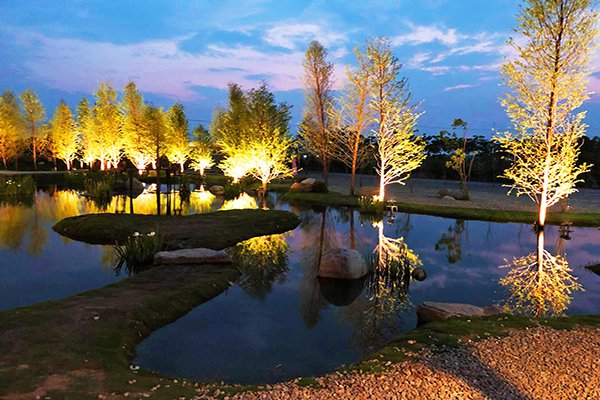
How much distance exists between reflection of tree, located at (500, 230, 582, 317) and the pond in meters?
0.18

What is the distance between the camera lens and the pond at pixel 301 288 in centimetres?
744

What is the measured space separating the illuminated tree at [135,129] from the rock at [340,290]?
141 feet

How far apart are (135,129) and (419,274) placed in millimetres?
47309

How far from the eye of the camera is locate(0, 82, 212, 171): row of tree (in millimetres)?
50062

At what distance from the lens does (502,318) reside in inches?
339

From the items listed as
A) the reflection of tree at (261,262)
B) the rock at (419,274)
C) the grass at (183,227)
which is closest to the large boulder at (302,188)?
the grass at (183,227)

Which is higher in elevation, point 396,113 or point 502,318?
point 396,113

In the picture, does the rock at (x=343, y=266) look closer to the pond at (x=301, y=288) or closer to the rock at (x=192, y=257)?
the pond at (x=301, y=288)

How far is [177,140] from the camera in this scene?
52469 millimetres

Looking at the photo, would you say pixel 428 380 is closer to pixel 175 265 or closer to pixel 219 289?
pixel 219 289

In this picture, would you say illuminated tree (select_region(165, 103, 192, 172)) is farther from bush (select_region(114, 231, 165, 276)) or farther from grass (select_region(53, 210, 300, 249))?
bush (select_region(114, 231, 165, 276))

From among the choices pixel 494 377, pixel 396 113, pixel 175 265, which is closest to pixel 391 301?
pixel 494 377

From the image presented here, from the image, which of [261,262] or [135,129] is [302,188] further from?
[135,129]

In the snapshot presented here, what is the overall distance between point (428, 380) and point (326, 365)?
2057mm
